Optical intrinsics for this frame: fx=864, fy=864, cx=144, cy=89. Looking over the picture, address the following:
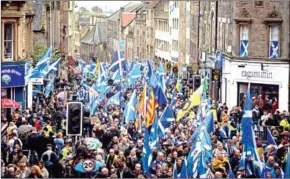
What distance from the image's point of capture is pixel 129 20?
130m

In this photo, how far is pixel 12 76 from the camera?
26000 mm

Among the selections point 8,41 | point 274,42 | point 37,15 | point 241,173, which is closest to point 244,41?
point 274,42

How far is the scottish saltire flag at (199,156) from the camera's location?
1667cm

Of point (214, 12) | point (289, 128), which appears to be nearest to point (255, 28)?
point (214, 12)

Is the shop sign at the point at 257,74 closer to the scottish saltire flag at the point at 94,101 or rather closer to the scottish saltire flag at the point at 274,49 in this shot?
the scottish saltire flag at the point at 274,49

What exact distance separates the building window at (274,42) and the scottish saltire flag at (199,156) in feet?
65.0

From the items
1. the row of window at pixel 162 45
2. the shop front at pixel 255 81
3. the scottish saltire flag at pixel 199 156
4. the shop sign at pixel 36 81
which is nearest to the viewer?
the scottish saltire flag at pixel 199 156

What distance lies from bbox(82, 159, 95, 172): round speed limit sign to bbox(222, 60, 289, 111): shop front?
18628mm

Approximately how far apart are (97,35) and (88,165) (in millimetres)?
124002

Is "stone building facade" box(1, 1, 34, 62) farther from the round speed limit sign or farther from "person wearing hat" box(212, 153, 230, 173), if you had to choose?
"person wearing hat" box(212, 153, 230, 173)

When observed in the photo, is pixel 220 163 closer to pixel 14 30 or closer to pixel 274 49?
pixel 14 30

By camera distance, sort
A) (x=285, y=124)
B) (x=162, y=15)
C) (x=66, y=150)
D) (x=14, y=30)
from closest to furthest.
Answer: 1. (x=66, y=150)
2. (x=285, y=124)
3. (x=14, y=30)
4. (x=162, y=15)

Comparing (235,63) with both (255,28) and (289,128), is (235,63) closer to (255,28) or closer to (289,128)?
(255,28)

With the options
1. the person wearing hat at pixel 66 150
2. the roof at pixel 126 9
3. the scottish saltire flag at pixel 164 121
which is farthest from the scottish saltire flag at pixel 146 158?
the roof at pixel 126 9
